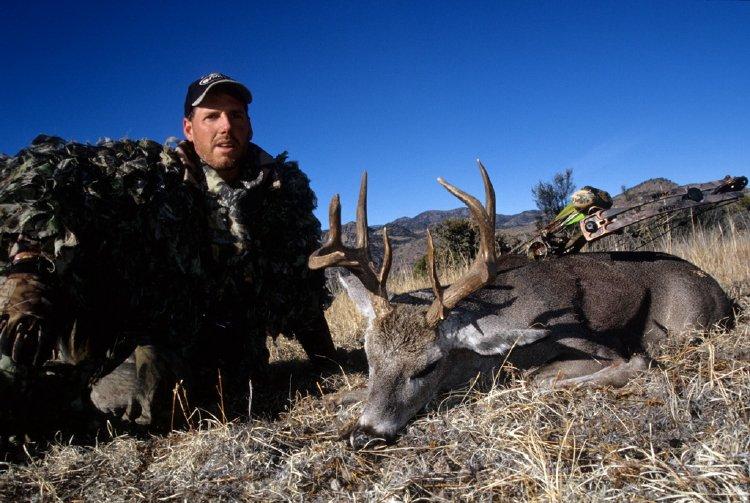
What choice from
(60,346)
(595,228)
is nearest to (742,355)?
(595,228)

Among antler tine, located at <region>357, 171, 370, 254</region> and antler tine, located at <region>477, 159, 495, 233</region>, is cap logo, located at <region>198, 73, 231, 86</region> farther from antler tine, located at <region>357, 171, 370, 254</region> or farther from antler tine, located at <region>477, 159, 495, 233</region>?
antler tine, located at <region>477, 159, 495, 233</region>

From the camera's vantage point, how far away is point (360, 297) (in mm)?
3436

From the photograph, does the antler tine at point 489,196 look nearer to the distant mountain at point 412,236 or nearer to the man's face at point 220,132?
the distant mountain at point 412,236

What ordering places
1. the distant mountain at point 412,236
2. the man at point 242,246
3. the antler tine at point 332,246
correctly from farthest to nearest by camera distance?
the distant mountain at point 412,236 < the man at point 242,246 < the antler tine at point 332,246

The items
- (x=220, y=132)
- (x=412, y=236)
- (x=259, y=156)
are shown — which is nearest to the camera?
(x=220, y=132)

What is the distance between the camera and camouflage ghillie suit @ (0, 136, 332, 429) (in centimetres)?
293

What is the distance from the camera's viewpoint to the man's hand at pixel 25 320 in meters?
2.59

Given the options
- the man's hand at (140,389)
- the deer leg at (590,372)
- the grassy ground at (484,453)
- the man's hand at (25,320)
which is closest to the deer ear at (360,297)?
the grassy ground at (484,453)

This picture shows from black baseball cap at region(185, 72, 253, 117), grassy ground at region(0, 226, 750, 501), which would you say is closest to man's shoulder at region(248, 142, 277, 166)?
black baseball cap at region(185, 72, 253, 117)

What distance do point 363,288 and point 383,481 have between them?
157 cm

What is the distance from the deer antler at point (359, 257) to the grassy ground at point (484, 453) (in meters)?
0.79

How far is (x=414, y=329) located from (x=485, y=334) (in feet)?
1.59

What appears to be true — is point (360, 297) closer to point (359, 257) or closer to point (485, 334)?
point (359, 257)

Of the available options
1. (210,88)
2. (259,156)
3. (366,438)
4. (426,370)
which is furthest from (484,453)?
(210,88)
